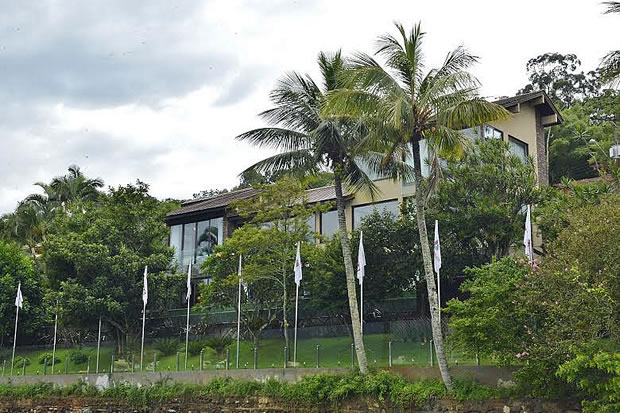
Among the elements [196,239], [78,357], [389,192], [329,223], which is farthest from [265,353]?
[196,239]

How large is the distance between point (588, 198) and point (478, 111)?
6410 millimetres

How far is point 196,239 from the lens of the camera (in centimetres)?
4928

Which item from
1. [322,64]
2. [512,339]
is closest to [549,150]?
[322,64]

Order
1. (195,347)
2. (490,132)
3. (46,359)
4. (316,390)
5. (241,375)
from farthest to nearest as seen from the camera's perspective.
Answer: (46,359) → (490,132) → (195,347) → (241,375) → (316,390)

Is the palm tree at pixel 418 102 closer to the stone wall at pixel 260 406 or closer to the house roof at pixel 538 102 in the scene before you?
the stone wall at pixel 260 406

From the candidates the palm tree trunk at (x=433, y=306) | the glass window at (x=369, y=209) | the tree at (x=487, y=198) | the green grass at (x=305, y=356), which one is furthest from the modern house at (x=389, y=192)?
the palm tree trunk at (x=433, y=306)

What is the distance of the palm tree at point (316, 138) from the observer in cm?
2916

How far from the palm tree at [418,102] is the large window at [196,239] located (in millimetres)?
23375

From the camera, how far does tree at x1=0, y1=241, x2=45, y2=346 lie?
47812 mm

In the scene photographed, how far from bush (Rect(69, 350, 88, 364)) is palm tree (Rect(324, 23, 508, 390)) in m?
21.3

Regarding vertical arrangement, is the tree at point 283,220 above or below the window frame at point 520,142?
below

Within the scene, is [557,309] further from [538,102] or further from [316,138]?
[538,102]

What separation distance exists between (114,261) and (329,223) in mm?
11165

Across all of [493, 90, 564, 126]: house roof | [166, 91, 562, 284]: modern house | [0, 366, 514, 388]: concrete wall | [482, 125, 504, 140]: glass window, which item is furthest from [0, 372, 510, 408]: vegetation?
[493, 90, 564, 126]: house roof
